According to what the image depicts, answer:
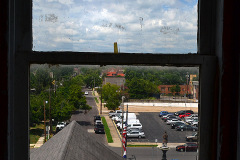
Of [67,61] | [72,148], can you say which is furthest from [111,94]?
[72,148]

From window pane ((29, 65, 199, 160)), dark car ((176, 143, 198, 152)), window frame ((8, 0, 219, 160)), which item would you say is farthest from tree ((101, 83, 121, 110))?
window frame ((8, 0, 219, 160))

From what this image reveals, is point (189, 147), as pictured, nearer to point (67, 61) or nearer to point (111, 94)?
point (111, 94)

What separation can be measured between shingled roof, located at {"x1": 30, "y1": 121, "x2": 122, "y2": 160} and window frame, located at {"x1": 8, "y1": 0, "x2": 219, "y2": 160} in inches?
171

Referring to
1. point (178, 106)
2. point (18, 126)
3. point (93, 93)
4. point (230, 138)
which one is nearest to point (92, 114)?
point (93, 93)

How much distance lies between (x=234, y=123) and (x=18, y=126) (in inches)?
36.7

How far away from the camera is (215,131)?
46.4 inches

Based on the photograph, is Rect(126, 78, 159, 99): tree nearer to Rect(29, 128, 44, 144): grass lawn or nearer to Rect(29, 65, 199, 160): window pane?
Rect(29, 65, 199, 160): window pane

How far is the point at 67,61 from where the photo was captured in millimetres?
1192

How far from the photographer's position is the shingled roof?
5.78m

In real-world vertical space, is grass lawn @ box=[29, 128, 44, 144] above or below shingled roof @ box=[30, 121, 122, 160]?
above

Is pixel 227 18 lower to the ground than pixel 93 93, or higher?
higher

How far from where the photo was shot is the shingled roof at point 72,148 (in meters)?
5.78

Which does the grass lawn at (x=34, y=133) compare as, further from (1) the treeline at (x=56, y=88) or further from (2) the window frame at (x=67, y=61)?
(2) the window frame at (x=67, y=61)

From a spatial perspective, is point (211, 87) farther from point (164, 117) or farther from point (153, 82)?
point (164, 117)
